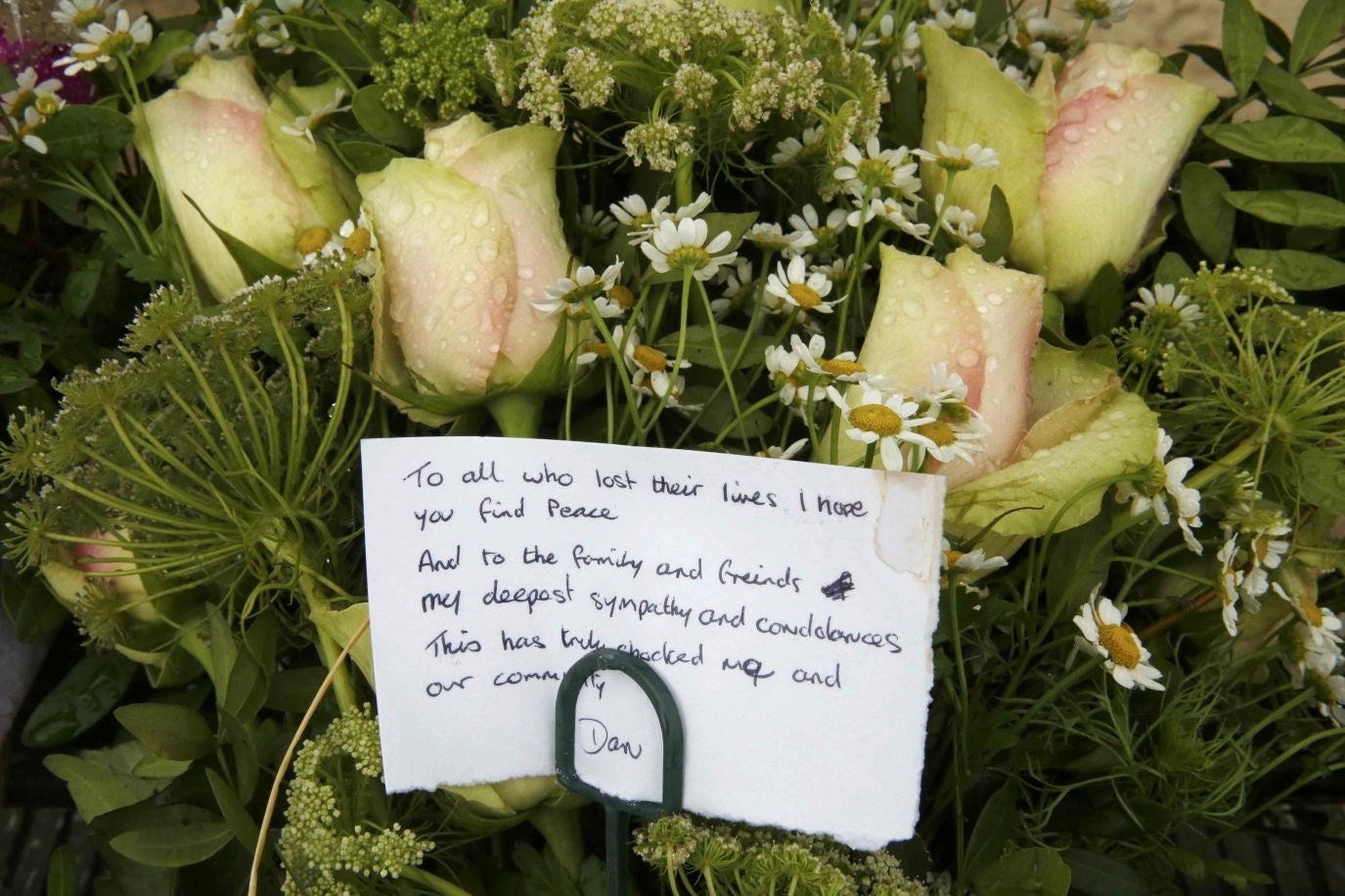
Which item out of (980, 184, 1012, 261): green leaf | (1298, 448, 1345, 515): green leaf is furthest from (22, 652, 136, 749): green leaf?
(1298, 448, 1345, 515): green leaf

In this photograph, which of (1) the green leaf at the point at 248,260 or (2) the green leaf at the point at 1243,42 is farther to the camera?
(2) the green leaf at the point at 1243,42

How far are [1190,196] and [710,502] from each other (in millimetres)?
395

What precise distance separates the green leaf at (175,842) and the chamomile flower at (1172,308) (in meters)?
0.53

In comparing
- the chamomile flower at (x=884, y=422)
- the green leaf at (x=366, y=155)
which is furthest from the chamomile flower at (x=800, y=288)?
the green leaf at (x=366, y=155)

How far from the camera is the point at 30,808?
0.74 m

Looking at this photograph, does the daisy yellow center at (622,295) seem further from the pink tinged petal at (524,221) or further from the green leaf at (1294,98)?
the green leaf at (1294,98)

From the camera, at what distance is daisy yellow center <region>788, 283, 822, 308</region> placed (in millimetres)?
566

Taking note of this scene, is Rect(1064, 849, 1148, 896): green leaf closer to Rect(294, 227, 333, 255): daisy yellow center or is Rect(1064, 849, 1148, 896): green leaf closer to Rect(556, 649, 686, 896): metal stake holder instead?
Rect(556, 649, 686, 896): metal stake holder

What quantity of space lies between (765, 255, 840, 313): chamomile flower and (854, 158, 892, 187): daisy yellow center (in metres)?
0.06

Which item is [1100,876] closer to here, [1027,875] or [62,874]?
[1027,875]

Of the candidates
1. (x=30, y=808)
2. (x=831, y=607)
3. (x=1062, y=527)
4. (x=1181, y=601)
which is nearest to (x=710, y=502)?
(x=831, y=607)

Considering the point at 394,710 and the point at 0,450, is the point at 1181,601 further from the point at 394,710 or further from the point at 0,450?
the point at 0,450

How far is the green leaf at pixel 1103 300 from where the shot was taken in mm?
646

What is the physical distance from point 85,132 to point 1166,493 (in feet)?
1.97
